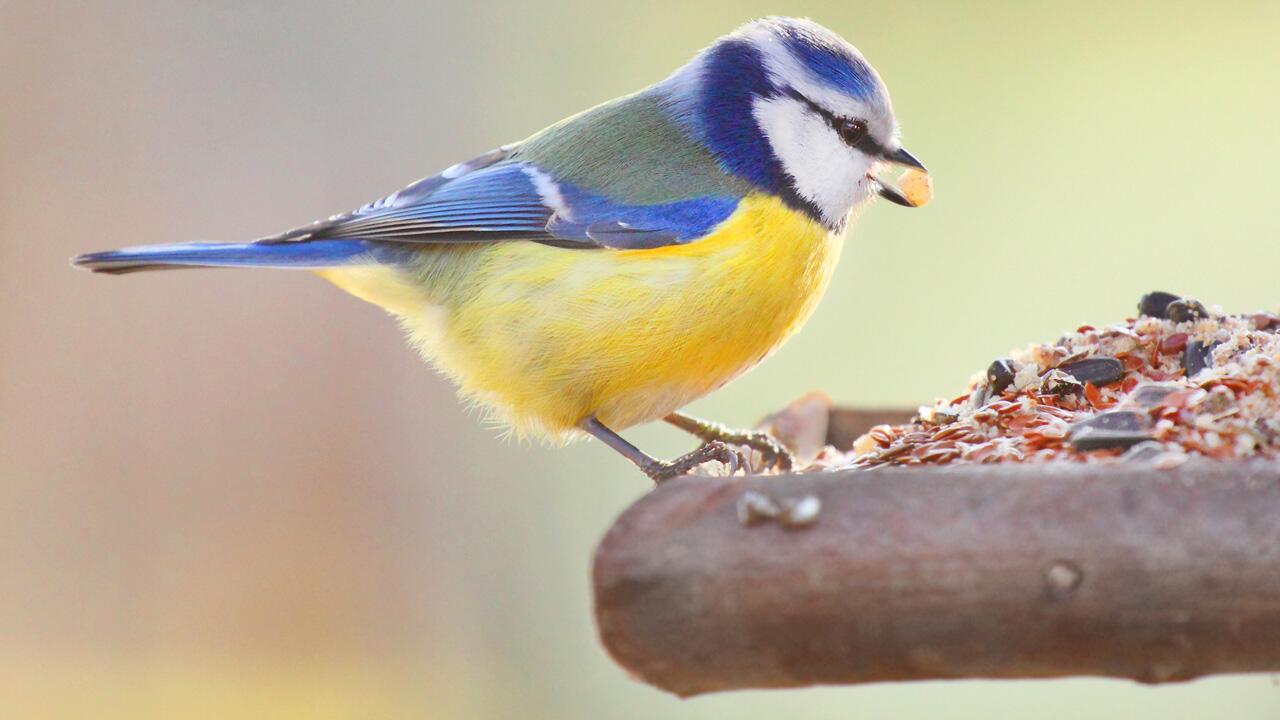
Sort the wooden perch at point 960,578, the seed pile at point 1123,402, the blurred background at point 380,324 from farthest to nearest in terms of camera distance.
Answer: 1. the blurred background at point 380,324
2. the seed pile at point 1123,402
3. the wooden perch at point 960,578

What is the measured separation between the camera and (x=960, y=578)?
1283 mm

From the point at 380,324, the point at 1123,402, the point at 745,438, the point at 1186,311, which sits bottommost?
the point at 1123,402

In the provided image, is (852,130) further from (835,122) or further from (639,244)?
(639,244)

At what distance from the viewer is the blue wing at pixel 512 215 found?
2344 mm

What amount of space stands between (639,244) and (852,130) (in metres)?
0.47

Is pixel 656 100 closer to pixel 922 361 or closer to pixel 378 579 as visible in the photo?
pixel 378 579

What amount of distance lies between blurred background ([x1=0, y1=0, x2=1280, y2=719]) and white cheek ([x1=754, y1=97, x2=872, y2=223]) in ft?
10.4

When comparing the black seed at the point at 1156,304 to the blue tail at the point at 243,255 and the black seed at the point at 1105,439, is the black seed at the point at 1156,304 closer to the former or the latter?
the black seed at the point at 1105,439

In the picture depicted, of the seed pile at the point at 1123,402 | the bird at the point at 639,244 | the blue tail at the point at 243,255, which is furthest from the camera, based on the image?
the blue tail at the point at 243,255

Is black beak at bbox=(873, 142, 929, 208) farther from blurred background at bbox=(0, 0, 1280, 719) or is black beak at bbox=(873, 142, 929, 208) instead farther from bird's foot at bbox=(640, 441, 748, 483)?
blurred background at bbox=(0, 0, 1280, 719)

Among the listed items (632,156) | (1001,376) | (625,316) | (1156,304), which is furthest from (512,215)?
(1156,304)

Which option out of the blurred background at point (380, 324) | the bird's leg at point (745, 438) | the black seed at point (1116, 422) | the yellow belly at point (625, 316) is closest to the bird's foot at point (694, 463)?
the yellow belly at point (625, 316)

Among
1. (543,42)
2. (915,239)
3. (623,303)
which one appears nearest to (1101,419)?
(623,303)

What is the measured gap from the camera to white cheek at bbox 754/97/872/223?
2418mm
